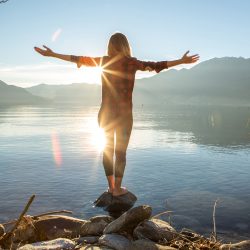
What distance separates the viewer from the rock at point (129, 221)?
5172 millimetres

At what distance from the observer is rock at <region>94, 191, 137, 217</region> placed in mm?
7145

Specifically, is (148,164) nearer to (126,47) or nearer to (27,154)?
(27,154)

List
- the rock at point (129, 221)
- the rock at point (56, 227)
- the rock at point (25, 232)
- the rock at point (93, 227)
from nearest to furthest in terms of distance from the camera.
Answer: the rock at point (129, 221) → the rock at point (25, 232) → the rock at point (93, 227) → the rock at point (56, 227)

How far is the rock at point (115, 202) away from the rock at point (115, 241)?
7.02ft

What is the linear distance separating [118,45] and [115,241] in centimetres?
351

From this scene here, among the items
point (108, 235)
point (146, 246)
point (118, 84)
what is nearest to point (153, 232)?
point (146, 246)

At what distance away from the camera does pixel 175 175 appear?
1096 centimetres

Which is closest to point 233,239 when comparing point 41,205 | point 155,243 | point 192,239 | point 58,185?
point 192,239

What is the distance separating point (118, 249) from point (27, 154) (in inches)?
461

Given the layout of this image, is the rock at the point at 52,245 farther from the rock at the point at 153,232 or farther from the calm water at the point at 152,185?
the calm water at the point at 152,185

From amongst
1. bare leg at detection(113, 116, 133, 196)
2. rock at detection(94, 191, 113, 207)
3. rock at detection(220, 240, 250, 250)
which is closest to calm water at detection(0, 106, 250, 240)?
rock at detection(94, 191, 113, 207)

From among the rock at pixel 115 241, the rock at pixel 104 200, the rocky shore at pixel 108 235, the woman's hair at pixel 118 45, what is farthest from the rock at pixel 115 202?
the woman's hair at pixel 118 45

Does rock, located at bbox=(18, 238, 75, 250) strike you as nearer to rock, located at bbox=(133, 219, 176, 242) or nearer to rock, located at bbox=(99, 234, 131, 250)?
rock, located at bbox=(99, 234, 131, 250)

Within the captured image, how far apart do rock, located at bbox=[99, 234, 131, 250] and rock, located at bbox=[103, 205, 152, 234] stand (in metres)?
0.24
